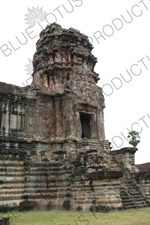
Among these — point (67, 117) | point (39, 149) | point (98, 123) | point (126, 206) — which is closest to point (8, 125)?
point (39, 149)

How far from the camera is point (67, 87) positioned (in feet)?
56.7

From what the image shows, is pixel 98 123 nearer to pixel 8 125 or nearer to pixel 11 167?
pixel 8 125

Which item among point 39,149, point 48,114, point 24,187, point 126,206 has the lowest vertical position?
point 126,206

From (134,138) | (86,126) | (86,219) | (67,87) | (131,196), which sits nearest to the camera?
(86,219)

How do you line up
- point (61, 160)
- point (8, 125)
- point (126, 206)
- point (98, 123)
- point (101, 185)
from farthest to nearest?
point (98, 123) → point (8, 125) → point (61, 160) → point (126, 206) → point (101, 185)

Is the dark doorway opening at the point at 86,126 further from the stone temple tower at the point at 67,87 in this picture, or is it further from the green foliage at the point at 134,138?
the green foliage at the point at 134,138

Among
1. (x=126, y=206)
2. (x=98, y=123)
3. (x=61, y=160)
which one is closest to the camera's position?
Answer: (x=126, y=206)

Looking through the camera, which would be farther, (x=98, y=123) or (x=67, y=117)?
(x=98, y=123)

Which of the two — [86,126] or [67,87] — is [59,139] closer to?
[86,126]

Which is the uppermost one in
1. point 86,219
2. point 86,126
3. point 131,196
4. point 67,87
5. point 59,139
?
point 67,87

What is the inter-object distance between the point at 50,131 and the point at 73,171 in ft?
15.2

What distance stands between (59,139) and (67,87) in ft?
12.0

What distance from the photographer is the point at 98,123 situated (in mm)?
18266

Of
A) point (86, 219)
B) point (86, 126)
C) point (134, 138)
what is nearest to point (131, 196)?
point (86, 219)
